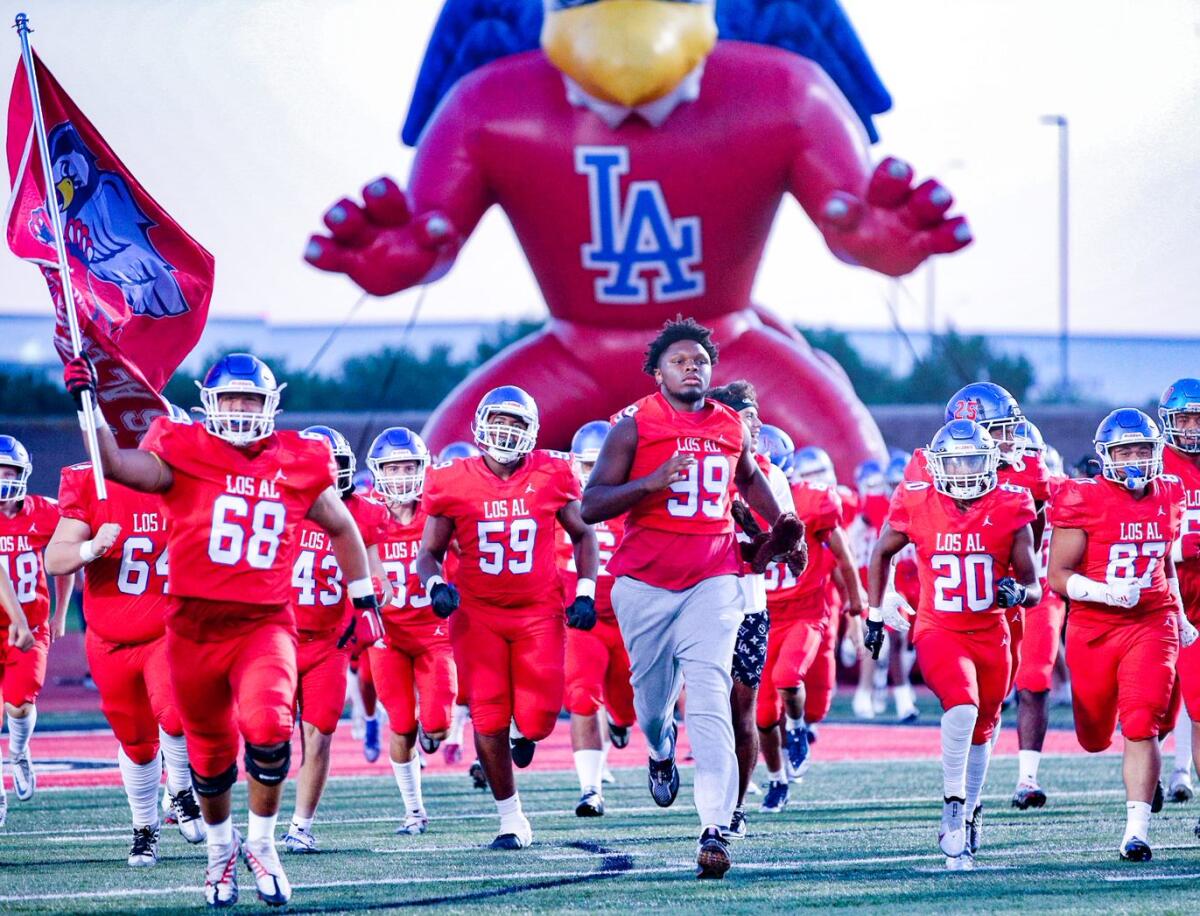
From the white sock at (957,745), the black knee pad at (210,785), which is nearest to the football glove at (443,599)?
the black knee pad at (210,785)

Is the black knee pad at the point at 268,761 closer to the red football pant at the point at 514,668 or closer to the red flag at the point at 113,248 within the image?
the red flag at the point at 113,248

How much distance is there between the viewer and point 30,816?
29.0 ft

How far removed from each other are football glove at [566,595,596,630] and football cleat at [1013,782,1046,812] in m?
2.69

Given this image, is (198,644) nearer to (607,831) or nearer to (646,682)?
(646,682)

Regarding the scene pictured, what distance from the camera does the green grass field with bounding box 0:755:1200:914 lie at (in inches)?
229

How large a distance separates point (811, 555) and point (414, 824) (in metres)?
2.59

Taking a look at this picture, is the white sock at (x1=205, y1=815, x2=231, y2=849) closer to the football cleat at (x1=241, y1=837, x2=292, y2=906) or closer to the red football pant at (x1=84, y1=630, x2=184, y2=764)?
the football cleat at (x1=241, y1=837, x2=292, y2=906)

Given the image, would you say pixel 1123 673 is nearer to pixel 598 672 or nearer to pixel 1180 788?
pixel 1180 788

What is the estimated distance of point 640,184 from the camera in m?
12.4

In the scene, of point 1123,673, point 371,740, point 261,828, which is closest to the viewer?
point 261,828

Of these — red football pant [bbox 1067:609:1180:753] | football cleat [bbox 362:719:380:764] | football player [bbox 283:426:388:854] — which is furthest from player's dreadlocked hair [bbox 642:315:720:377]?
football cleat [bbox 362:719:380:764]

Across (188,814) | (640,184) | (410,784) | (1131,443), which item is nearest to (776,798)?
(410,784)

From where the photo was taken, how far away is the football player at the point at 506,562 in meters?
7.46

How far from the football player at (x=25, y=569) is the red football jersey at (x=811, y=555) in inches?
137
